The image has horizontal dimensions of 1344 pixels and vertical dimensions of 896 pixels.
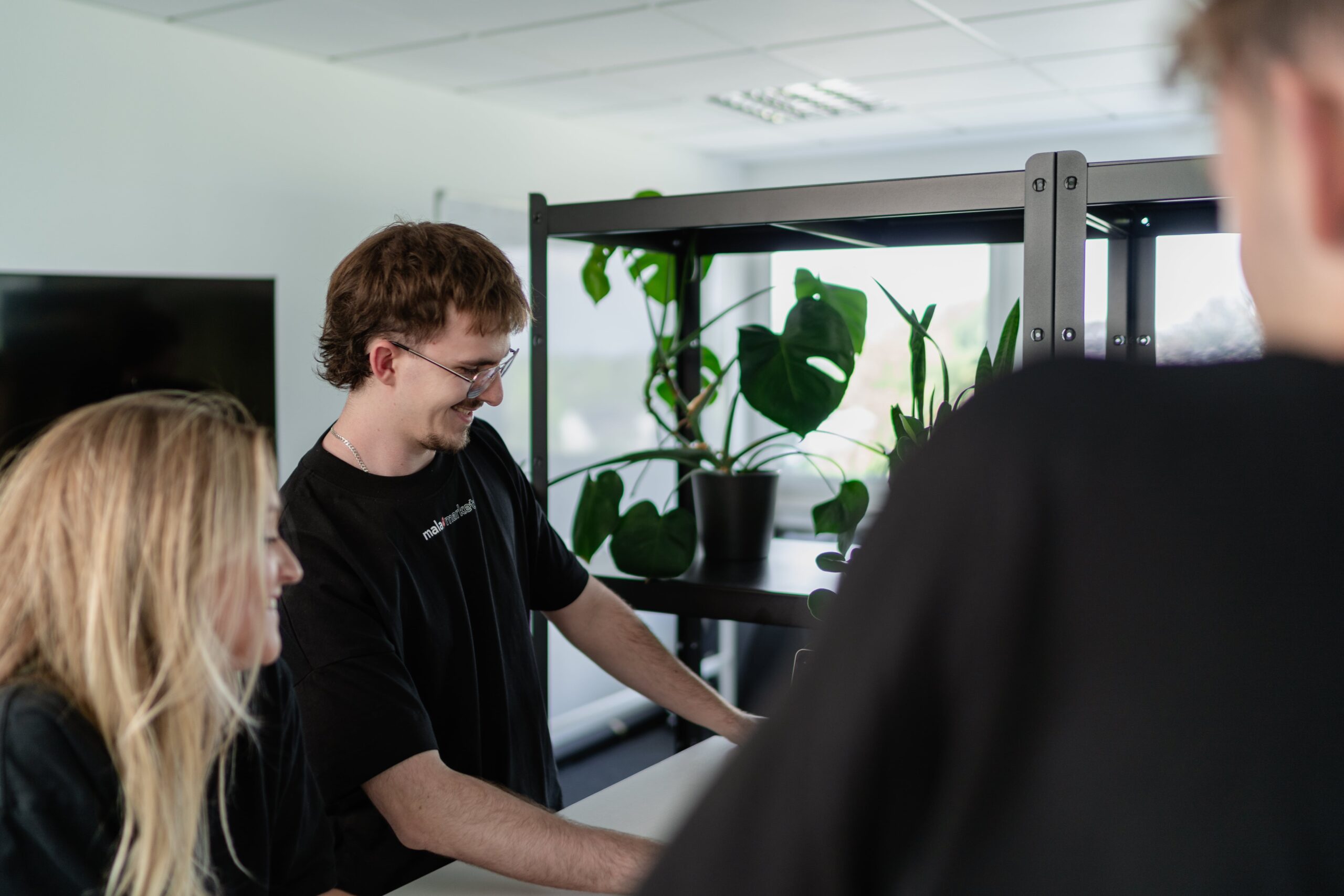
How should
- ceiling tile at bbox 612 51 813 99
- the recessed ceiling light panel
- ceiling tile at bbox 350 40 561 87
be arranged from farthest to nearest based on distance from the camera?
the recessed ceiling light panel
ceiling tile at bbox 612 51 813 99
ceiling tile at bbox 350 40 561 87

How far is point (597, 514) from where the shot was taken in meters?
1.83

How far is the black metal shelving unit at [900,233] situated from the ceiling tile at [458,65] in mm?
1654

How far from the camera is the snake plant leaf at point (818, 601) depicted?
149 cm

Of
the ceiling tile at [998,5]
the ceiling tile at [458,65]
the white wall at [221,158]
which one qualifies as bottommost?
the white wall at [221,158]

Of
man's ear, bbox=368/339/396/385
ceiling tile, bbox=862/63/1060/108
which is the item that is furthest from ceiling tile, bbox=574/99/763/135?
man's ear, bbox=368/339/396/385

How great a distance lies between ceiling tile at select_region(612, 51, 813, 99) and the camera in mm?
3508

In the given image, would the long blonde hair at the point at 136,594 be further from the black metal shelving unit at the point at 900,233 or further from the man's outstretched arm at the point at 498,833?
the black metal shelving unit at the point at 900,233

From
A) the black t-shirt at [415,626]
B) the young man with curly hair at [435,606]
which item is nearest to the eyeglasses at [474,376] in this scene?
the young man with curly hair at [435,606]

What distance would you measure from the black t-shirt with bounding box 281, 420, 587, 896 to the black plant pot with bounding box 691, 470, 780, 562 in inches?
9.7

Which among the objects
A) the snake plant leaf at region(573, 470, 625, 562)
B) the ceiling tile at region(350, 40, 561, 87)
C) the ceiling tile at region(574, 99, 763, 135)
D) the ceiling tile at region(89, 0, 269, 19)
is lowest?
the snake plant leaf at region(573, 470, 625, 562)

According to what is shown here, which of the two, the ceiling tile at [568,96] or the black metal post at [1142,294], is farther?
the ceiling tile at [568,96]

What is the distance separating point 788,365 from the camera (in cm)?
170

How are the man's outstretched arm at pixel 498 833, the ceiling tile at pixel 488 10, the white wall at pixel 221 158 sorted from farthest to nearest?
the ceiling tile at pixel 488 10
the white wall at pixel 221 158
the man's outstretched arm at pixel 498 833

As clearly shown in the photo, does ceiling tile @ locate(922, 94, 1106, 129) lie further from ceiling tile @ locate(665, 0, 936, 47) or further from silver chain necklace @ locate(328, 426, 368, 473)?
silver chain necklace @ locate(328, 426, 368, 473)
